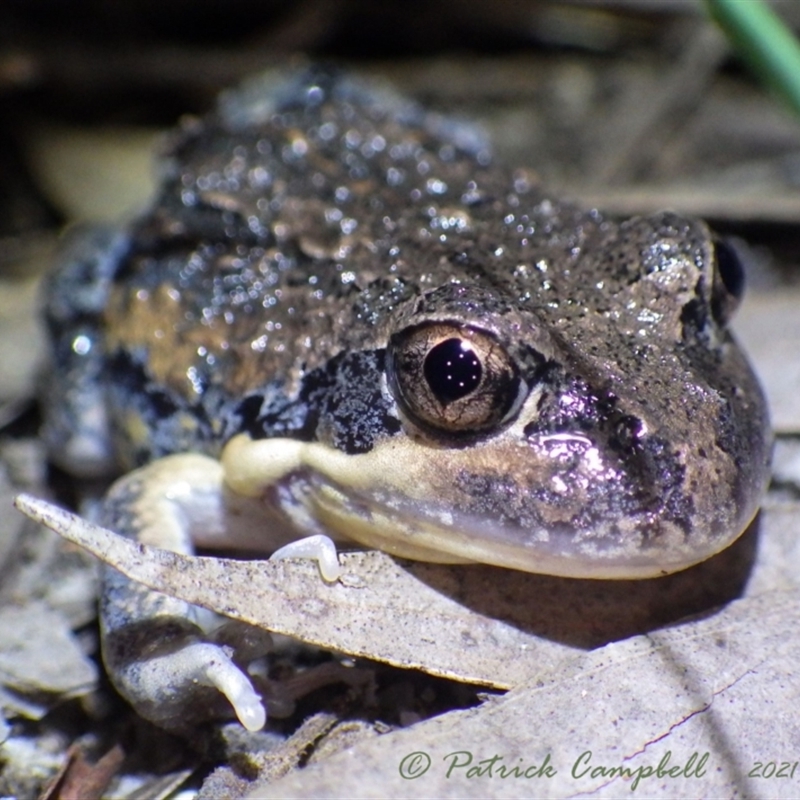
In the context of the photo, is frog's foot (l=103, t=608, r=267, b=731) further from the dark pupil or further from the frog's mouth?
the dark pupil

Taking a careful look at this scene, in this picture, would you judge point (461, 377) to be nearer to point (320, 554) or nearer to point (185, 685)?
point (320, 554)

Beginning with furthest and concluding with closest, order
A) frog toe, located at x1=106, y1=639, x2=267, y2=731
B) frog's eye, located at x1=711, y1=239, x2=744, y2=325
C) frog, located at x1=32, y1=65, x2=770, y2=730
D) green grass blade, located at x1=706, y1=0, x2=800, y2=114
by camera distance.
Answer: frog's eye, located at x1=711, y1=239, x2=744, y2=325, frog toe, located at x1=106, y1=639, x2=267, y2=731, frog, located at x1=32, y1=65, x2=770, y2=730, green grass blade, located at x1=706, y1=0, x2=800, y2=114

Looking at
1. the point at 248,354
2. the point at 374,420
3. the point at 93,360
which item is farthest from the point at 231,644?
the point at 93,360

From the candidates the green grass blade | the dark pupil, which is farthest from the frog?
the green grass blade

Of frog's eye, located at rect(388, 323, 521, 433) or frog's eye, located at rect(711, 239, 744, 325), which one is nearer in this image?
frog's eye, located at rect(388, 323, 521, 433)

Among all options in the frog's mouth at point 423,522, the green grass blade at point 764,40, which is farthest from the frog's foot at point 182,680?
the green grass blade at point 764,40

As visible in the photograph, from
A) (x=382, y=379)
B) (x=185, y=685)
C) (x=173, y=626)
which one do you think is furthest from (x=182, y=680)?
(x=382, y=379)
